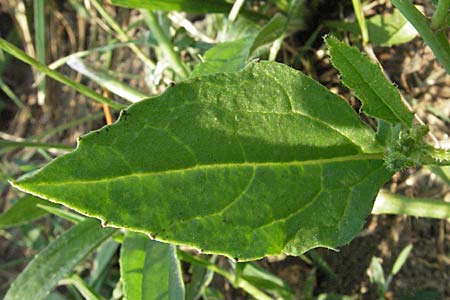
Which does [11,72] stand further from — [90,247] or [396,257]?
[396,257]

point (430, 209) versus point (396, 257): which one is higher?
point (430, 209)

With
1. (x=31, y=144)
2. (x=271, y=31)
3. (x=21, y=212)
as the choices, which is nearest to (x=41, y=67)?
(x=31, y=144)

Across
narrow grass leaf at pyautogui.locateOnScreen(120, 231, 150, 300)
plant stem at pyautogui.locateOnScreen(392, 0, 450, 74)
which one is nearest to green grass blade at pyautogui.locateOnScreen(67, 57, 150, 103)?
narrow grass leaf at pyautogui.locateOnScreen(120, 231, 150, 300)

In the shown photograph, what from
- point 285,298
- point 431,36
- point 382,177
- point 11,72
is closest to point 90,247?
point 285,298

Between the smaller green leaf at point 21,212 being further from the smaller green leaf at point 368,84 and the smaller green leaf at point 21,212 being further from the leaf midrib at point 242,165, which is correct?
the smaller green leaf at point 368,84

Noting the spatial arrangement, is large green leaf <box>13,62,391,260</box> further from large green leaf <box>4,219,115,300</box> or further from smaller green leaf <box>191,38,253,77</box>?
large green leaf <box>4,219,115,300</box>

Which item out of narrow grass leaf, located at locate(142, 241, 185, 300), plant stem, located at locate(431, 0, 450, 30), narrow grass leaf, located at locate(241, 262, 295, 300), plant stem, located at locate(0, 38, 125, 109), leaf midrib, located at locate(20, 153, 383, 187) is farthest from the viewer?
narrow grass leaf, located at locate(241, 262, 295, 300)

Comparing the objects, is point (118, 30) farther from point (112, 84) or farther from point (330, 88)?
point (330, 88)

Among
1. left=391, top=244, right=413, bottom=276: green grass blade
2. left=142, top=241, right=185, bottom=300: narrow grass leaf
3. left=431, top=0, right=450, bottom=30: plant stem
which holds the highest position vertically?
left=431, top=0, right=450, bottom=30: plant stem
